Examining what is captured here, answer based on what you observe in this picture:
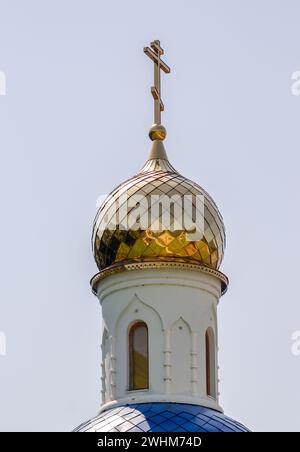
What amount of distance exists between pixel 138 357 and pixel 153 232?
183 centimetres

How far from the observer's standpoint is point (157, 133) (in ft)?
79.9

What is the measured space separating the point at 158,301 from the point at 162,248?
778mm

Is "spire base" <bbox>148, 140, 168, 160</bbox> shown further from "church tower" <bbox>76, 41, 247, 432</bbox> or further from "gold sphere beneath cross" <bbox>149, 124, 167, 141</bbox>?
"church tower" <bbox>76, 41, 247, 432</bbox>

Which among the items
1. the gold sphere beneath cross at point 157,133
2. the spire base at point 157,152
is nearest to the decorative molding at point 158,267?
the spire base at point 157,152

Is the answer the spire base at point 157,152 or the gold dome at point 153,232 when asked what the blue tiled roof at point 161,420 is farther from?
the spire base at point 157,152

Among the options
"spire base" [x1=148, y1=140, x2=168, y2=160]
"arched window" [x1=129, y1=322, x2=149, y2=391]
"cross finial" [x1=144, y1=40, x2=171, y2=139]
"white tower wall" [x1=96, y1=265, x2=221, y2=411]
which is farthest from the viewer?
"cross finial" [x1=144, y1=40, x2=171, y2=139]

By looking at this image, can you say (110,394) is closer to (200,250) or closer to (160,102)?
(200,250)

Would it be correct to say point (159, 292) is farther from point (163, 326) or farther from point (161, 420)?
point (161, 420)

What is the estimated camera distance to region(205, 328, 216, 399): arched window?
2309cm

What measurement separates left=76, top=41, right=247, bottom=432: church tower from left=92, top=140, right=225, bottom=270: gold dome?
0.01 metres

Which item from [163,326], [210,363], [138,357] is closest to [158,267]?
[163,326]

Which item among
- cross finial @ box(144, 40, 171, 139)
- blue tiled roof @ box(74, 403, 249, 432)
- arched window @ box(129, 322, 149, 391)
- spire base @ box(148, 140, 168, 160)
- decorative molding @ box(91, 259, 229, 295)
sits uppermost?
cross finial @ box(144, 40, 171, 139)

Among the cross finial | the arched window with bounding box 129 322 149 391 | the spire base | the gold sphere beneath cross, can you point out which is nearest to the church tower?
the arched window with bounding box 129 322 149 391

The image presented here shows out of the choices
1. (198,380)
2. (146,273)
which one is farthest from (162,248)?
(198,380)
